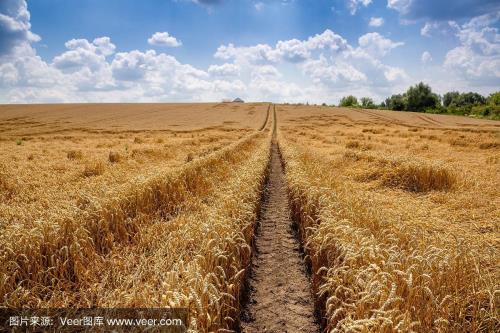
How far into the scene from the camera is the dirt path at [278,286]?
4320 mm

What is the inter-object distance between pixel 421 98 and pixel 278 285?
114795 mm

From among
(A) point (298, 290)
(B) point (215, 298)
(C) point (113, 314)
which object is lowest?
(A) point (298, 290)

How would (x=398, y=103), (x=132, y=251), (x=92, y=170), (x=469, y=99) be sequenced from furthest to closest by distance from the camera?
1. (x=469, y=99)
2. (x=398, y=103)
3. (x=92, y=170)
4. (x=132, y=251)

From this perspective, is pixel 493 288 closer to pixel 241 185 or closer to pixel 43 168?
pixel 241 185

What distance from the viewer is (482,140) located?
2100 centimetres

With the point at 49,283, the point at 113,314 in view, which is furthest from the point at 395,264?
the point at 49,283

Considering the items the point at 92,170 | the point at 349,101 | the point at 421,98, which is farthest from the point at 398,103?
the point at 92,170

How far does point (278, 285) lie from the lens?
17.4 ft

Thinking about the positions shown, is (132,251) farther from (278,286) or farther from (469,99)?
(469,99)

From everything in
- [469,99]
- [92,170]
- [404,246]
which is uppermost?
[469,99]

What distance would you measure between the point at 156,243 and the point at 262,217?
10.7 feet

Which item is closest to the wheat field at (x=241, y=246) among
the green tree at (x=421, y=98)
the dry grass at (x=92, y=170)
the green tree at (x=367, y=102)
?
the dry grass at (x=92, y=170)

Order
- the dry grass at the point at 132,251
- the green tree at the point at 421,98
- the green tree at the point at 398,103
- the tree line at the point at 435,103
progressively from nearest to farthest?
the dry grass at the point at 132,251 → the tree line at the point at 435,103 → the green tree at the point at 421,98 → the green tree at the point at 398,103

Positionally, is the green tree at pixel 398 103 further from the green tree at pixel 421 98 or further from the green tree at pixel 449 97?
the green tree at pixel 449 97
